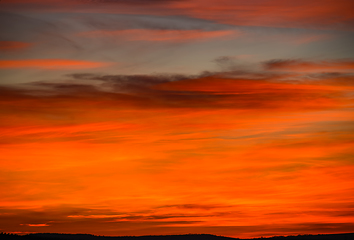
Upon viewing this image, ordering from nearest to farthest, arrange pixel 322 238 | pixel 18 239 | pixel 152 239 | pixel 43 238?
pixel 18 239, pixel 43 238, pixel 322 238, pixel 152 239

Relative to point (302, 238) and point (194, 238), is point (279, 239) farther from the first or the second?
point (194, 238)

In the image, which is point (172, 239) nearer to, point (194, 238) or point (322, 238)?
point (194, 238)

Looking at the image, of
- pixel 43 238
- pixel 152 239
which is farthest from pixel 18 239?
pixel 152 239

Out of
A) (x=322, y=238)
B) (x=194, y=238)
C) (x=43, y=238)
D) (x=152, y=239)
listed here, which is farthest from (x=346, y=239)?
(x=43, y=238)

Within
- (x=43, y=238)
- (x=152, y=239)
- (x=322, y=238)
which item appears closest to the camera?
(x=43, y=238)

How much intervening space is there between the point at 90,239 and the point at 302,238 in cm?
3048

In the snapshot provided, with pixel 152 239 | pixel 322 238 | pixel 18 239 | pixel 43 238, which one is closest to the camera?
pixel 18 239

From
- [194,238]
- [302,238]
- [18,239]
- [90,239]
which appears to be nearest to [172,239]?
[194,238]

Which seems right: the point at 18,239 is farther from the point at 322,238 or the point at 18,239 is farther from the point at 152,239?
the point at 322,238

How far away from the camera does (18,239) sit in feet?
181

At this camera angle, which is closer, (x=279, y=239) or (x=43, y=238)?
(x=43, y=238)

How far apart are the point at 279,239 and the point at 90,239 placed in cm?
2796

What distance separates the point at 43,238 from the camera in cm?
5941

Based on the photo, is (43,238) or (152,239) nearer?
(43,238)
